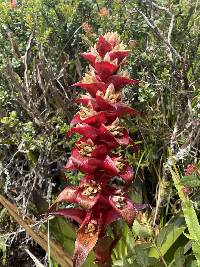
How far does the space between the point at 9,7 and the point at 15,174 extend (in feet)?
3.04

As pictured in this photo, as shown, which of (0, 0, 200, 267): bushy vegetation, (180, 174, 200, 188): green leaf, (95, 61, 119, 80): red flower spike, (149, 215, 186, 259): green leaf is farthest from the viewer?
(0, 0, 200, 267): bushy vegetation

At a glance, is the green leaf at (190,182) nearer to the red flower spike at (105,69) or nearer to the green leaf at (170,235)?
the green leaf at (170,235)

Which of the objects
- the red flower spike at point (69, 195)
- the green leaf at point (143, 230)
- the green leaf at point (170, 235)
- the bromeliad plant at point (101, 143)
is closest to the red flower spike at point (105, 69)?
the bromeliad plant at point (101, 143)

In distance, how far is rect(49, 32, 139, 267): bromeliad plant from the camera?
4.86ft

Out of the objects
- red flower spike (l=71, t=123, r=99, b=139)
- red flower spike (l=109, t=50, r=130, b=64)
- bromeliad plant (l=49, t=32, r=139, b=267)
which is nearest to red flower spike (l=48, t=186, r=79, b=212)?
bromeliad plant (l=49, t=32, r=139, b=267)

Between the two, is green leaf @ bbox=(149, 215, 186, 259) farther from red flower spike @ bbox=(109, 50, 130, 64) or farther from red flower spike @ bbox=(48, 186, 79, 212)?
red flower spike @ bbox=(109, 50, 130, 64)

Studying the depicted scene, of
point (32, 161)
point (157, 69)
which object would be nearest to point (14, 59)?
point (32, 161)

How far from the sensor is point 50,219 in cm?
192

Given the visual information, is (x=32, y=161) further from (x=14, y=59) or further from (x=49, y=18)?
(x=49, y=18)

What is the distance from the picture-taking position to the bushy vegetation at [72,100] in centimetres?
229

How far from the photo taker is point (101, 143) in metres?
1.52

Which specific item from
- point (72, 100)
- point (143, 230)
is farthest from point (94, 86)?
point (72, 100)

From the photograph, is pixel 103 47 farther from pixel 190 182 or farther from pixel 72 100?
pixel 72 100

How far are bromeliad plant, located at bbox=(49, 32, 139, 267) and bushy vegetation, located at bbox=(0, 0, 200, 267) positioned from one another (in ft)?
1.61
